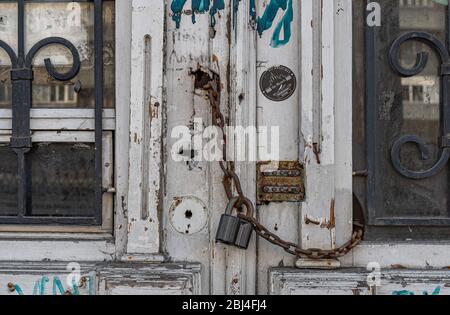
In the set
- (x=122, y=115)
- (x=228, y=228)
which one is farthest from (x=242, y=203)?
(x=122, y=115)

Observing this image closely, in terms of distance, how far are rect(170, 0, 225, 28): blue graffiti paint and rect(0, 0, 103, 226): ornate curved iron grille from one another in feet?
1.17

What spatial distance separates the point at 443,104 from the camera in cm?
263

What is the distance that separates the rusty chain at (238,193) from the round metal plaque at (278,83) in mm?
212

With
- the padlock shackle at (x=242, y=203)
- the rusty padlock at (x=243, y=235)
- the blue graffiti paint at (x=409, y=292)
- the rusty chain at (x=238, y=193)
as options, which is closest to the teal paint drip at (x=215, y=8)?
the rusty chain at (x=238, y=193)

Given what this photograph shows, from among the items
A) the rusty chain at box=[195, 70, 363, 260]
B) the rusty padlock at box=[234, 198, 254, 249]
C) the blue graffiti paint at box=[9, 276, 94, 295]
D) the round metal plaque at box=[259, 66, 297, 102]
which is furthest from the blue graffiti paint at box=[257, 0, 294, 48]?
the blue graffiti paint at box=[9, 276, 94, 295]

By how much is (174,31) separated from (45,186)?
94 centimetres

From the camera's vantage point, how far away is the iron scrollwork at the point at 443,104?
2607mm

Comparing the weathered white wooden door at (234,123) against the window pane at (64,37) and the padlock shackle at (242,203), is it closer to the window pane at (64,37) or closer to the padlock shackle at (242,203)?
the padlock shackle at (242,203)

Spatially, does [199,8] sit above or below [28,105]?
above

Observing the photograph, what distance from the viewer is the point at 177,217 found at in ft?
8.46

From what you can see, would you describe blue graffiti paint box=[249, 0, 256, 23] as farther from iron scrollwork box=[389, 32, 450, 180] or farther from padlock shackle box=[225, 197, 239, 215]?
padlock shackle box=[225, 197, 239, 215]

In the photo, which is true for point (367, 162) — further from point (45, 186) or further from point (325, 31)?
point (45, 186)

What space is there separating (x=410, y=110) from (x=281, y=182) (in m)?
0.69

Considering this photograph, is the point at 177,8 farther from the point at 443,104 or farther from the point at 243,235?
Answer: the point at 443,104
